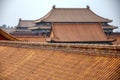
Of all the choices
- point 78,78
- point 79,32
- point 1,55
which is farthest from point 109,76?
point 79,32

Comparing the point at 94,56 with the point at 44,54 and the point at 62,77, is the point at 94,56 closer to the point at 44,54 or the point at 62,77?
the point at 62,77

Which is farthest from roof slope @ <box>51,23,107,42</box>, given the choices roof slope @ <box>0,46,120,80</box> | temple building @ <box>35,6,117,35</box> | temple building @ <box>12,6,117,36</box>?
roof slope @ <box>0,46,120,80</box>

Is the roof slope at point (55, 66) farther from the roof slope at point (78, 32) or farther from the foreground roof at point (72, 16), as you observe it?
the foreground roof at point (72, 16)

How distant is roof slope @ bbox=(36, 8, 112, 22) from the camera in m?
41.6

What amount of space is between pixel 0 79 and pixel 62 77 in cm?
304

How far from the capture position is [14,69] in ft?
29.0

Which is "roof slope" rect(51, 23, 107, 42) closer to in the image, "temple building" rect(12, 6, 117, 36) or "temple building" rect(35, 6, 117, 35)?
"temple building" rect(12, 6, 117, 36)

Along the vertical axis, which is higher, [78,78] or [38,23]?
[38,23]

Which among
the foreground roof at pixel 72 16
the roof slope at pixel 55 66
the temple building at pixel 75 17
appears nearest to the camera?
the roof slope at pixel 55 66

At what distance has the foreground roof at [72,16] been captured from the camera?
41625mm

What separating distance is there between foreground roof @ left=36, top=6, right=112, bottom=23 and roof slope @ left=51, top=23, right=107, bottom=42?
1325 cm

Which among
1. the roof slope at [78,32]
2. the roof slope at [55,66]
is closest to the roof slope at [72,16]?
the roof slope at [78,32]

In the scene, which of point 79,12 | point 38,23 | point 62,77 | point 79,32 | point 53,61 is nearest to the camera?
point 62,77

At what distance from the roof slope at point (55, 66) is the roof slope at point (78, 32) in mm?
15478
